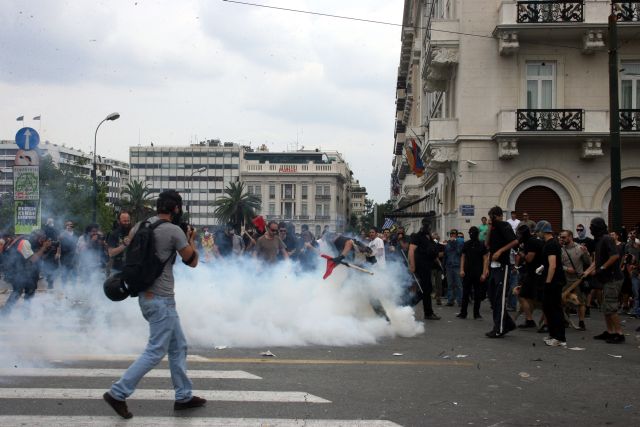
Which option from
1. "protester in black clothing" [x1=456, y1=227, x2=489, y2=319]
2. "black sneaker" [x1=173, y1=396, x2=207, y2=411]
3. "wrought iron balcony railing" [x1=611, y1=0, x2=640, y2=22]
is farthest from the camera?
"wrought iron balcony railing" [x1=611, y1=0, x2=640, y2=22]

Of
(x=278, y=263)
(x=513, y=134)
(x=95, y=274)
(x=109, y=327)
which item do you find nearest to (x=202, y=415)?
(x=109, y=327)

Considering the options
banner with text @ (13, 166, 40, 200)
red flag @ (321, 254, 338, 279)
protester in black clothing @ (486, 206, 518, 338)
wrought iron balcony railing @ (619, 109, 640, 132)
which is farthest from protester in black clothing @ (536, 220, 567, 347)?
wrought iron balcony railing @ (619, 109, 640, 132)

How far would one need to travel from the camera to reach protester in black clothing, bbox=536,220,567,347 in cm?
993

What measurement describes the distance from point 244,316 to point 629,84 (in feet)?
63.0

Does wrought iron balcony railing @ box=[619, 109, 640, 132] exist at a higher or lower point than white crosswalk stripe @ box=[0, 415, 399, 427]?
higher

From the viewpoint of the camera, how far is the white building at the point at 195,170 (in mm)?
159750

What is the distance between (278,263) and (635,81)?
17353 mm

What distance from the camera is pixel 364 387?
22.6ft

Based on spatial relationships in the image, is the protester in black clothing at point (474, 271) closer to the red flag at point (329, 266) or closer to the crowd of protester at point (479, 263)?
the crowd of protester at point (479, 263)

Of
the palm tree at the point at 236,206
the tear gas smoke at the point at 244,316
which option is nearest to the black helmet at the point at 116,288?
the tear gas smoke at the point at 244,316

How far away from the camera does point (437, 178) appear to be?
3256 cm

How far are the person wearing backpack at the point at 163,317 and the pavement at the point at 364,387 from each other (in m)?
0.19

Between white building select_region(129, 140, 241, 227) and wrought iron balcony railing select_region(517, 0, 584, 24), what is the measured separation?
452ft

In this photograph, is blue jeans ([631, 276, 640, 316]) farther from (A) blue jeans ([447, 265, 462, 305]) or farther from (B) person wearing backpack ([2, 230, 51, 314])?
(B) person wearing backpack ([2, 230, 51, 314])
